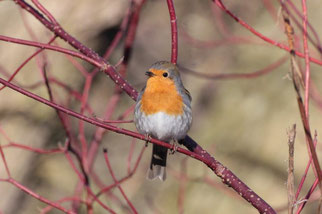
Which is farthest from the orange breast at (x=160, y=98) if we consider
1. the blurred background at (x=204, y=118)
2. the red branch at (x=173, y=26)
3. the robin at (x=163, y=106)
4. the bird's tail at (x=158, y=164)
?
the blurred background at (x=204, y=118)

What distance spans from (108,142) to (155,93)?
12.4 feet

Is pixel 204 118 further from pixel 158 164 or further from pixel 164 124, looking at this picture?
pixel 164 124

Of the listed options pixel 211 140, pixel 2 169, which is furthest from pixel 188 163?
pixel 2 169

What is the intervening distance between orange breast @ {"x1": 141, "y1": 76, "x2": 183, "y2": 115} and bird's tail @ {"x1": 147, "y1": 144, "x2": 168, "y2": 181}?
38 centimetres

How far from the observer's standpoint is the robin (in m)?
3.06

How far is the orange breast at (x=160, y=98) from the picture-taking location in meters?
3.07

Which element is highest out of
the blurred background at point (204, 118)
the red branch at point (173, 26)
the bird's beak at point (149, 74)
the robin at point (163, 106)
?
the blurred background at point (204, 118)

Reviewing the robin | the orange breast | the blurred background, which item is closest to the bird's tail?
the robin

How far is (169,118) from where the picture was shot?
3.07m

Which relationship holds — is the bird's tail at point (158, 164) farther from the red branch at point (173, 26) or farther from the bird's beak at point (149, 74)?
the red branch at point (173, 26)

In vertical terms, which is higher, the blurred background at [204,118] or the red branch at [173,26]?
the blurred background at [204,118]

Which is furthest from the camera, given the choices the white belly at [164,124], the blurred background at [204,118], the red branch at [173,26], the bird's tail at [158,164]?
the blurred background at [204,118]

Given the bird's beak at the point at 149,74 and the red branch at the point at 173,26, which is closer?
the red branch at the point at 173,26

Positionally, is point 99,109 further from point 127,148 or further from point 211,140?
point 211,140
